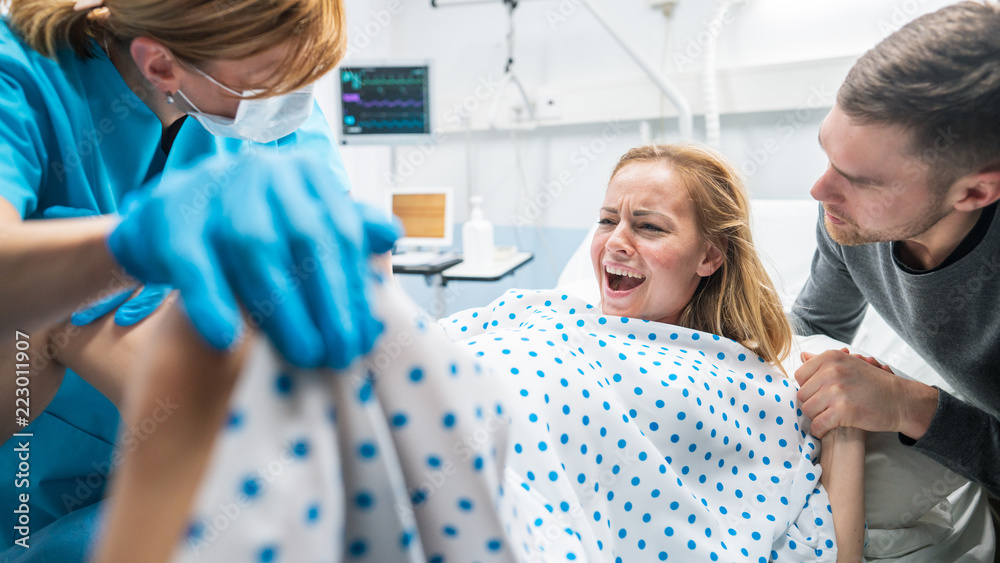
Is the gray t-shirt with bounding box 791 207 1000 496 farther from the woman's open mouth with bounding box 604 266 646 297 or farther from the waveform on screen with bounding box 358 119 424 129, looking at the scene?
the waveform on screen with bounding box 358 119 424 129

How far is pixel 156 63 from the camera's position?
91cm

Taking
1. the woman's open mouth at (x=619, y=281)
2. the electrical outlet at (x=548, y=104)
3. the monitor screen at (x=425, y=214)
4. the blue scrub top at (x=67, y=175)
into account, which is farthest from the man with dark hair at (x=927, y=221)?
the monitor screen at (x=425, y=214)

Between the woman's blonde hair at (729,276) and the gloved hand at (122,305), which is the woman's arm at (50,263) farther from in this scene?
the woman's blonde hair at (729,276)

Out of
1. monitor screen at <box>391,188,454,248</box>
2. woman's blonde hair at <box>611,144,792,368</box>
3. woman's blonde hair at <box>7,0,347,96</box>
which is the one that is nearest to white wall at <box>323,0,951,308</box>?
monitor screen at <box>391,188,454,248</box>

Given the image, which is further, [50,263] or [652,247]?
[652,247]

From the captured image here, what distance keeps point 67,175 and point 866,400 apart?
132 centimetres

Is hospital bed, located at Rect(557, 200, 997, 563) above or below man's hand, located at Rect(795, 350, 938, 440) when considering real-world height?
below

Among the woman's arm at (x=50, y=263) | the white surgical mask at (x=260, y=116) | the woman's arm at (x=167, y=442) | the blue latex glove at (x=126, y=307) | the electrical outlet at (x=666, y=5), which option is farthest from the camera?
the electrical outlet at (x=666, y=5)

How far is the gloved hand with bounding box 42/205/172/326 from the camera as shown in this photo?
2.52 ft

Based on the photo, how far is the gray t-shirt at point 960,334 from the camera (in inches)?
38.0

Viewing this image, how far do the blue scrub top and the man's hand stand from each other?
1.18 meters

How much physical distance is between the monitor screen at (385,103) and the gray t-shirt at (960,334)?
1.85m

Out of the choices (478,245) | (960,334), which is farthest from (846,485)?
(478,245)

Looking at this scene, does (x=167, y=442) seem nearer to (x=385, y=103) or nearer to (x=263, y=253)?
(x=263, y=253)
